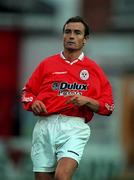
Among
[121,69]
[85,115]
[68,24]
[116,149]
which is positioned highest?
[68,24]

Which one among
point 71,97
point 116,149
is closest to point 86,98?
point 71,97

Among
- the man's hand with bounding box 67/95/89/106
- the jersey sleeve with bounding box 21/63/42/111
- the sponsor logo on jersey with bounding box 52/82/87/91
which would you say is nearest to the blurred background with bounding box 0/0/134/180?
the jersey sleeve with bounding box 21/63/42/111

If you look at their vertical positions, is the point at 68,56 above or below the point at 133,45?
above

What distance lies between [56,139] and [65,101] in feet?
1.11

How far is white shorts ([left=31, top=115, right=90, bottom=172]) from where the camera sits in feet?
27.0

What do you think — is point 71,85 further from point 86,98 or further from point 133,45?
point 133,45

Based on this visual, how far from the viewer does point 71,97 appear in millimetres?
8180

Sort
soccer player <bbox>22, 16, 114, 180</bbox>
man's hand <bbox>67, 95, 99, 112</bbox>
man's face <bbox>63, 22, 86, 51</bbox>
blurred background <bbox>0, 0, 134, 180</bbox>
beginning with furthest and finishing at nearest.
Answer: blurred background <bbox>0, 0, 134, 180</bbox> → man's face <bbox>63, 22, 86, 51</bbox> → soccer player <bbox>22, 16, 114, 180</bbox> → man's hand <bbox>67, 95, 99, 112</bbox>

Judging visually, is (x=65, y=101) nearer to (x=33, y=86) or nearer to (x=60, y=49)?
(x=33, y=86)

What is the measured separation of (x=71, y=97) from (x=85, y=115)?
0.91 feet

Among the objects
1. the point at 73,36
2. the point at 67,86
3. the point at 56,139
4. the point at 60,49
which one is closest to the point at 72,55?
the point at 73,36

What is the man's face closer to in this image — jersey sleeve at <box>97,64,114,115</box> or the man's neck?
the man's neck

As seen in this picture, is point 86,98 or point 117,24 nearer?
point 86,98

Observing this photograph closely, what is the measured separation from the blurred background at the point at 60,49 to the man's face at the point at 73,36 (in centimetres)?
1172
